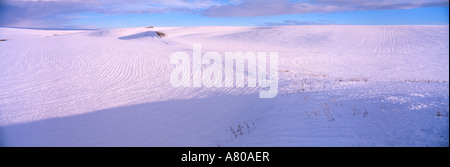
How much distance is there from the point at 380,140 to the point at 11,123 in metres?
7.39

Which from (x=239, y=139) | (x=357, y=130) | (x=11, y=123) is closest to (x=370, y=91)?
(x=357, y=130)

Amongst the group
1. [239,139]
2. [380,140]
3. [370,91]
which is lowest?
[239,139]

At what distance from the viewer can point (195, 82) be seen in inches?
372

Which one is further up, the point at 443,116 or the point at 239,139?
the point at 443,116

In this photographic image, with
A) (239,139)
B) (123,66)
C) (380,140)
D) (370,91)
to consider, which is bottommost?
(239,139)

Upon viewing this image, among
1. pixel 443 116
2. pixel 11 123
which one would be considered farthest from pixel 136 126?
pixel 443 116

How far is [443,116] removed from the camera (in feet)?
11.3

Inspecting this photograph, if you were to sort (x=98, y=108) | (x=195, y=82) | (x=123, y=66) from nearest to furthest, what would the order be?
(x=98, y=108)
(x=195, y=82)
(x=123, y=66)

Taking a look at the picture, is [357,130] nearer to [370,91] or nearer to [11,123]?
[370,91]
